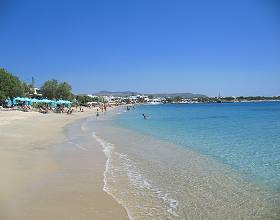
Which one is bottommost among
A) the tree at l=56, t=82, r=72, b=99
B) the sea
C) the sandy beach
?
the sea

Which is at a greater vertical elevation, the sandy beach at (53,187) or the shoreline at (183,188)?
the sandy beach at (53,187)

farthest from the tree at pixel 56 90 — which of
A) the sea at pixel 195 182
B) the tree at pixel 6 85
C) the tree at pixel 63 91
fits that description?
the sea at pixel 195 182

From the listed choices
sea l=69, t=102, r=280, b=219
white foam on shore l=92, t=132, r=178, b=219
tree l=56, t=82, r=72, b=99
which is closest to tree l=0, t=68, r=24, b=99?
tree l=56, t=82, r=72, b=99

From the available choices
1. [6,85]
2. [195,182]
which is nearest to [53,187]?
[195,182]

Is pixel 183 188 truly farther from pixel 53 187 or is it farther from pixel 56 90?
pixel 56 90

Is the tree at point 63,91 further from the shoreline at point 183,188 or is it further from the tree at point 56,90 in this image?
the shoreline at point 183,188

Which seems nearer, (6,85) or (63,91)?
(6,85)

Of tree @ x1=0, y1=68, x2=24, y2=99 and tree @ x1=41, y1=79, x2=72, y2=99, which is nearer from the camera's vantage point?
tree @ x1=0, y1=68, x2=24, y2=99

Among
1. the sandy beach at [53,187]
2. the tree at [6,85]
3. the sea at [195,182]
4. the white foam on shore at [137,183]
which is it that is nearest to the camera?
the sandy beach at [53,187]

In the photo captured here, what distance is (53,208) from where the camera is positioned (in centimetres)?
721

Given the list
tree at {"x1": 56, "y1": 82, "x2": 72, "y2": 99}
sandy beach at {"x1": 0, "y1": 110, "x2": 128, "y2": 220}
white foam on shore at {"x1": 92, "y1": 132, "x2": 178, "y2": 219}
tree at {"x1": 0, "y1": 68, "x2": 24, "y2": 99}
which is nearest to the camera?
sandy beach at {"x1": 0, "y1": 110, "x2": 128, "y2": 220}

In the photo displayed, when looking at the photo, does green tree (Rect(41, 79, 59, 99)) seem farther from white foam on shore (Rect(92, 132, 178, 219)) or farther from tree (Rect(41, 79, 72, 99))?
white foam on shore (Rect(92, 132, 178, 219))

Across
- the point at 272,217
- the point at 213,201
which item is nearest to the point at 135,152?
the point at 213,201

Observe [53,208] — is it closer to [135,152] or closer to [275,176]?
[275,176]
